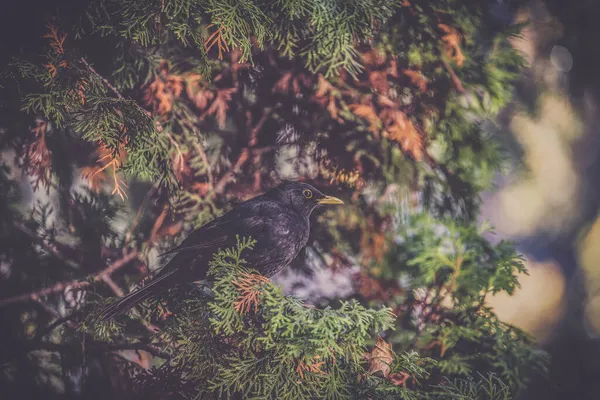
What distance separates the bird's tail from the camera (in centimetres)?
141

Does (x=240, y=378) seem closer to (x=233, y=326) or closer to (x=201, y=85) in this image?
(x=233, y=326)

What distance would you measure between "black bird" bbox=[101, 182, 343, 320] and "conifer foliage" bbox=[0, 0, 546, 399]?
51mm

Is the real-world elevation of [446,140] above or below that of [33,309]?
above

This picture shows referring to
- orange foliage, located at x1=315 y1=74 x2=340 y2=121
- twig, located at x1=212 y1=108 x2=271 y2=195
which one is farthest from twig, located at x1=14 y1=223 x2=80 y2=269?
orange foliage, located at x1=315 y1=74 x2=340 y2=121

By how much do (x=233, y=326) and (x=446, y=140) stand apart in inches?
44.9

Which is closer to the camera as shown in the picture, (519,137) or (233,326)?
(233,326)

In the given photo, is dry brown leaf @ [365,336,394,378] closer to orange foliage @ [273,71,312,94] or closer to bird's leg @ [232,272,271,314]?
bird's leg @ [232,272,271,314]

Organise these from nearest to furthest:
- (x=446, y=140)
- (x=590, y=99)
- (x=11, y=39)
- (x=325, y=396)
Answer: (x=325, y=396) → (x=11, y=39) → (x=446, y=140) → (x=590, y=99)

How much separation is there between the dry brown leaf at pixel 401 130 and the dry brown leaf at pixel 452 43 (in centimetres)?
34

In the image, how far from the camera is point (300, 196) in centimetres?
155

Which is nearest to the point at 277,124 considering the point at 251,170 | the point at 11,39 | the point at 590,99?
the point at 251,170

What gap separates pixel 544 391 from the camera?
2.42m

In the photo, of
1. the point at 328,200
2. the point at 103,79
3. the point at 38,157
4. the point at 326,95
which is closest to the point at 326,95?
the point at 326,95

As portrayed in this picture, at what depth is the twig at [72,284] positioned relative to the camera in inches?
58.6
